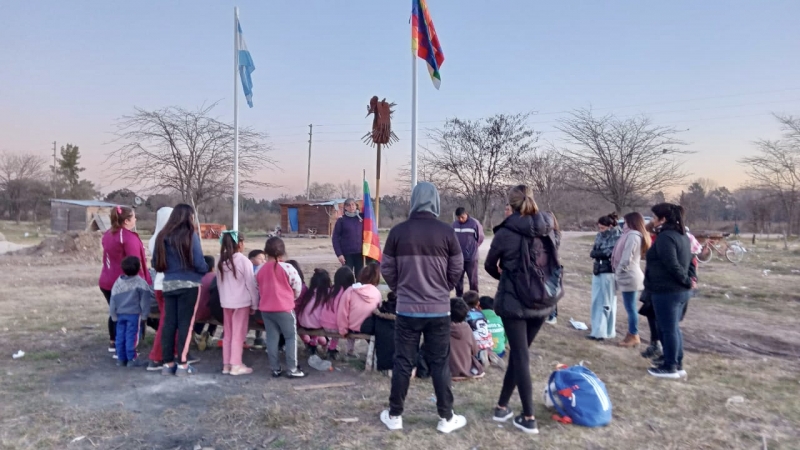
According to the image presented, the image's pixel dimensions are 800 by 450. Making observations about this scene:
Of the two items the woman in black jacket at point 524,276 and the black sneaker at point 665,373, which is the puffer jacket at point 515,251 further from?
the black sneaker at point 665,373

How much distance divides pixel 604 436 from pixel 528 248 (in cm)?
155

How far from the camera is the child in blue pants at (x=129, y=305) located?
18.7 ft

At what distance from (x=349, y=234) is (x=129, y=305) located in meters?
3.52

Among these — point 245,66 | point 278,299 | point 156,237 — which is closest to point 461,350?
point 278,299

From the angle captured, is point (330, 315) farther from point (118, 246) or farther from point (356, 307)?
point (118, 246)

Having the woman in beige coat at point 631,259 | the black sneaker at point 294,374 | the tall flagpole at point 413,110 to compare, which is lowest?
the black sneaker at point 294,374

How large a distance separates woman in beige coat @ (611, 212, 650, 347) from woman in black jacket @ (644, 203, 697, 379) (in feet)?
3.78

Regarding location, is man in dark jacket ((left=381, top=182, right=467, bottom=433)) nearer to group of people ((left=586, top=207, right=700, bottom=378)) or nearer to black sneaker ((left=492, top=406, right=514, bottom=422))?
black sneaker ((left=492, top=406, right=514, bottom=422))

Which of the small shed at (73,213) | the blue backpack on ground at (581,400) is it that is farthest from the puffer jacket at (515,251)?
the small shed at (73,213)

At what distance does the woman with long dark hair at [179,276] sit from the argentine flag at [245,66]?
23.2 ft

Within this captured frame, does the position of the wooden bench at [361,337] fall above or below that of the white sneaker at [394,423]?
above

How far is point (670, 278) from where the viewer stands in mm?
5480

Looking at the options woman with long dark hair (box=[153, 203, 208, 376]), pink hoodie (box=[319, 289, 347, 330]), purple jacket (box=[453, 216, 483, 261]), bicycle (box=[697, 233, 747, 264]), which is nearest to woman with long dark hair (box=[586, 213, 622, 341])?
purple jacket (box=[453, 216, 483, 261])

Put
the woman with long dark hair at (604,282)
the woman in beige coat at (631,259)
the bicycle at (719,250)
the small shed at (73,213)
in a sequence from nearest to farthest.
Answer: the woman in beige coat at (631,259) < the woman with long dark hair at (604,282) < the bicycle at (719,250) < the small shed at (73,213)
